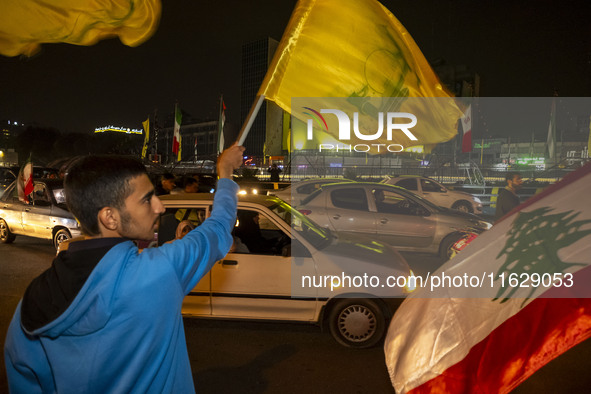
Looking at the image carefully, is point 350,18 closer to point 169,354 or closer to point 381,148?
point 381,148

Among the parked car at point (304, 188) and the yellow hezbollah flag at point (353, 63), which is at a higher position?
the yellow hezbollah flag at point (353, 63)

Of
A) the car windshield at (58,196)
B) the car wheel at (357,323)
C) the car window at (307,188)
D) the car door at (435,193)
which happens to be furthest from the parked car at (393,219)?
the car door at (435,193)

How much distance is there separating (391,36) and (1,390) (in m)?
4.56

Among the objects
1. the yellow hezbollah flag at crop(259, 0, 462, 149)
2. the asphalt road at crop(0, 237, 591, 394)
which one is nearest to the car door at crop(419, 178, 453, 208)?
the asphalt road at crop(0, 237, 591, 394)

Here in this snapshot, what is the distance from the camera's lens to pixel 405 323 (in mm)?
2156

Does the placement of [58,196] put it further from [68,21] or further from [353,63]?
[353,63]

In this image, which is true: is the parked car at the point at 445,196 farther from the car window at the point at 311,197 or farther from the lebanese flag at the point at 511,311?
the lebanese flag at the point at 511,311

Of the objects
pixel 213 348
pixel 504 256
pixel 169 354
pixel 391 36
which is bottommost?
pixel 213 348

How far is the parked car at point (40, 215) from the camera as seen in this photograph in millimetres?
9547

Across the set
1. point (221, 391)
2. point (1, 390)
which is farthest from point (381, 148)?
point (1, 390)

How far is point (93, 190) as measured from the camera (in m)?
1.44

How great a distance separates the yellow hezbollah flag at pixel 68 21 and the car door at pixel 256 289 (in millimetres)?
2532

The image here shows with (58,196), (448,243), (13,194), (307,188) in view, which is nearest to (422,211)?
(448,243)

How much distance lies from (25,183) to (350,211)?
Result: 748 cm
